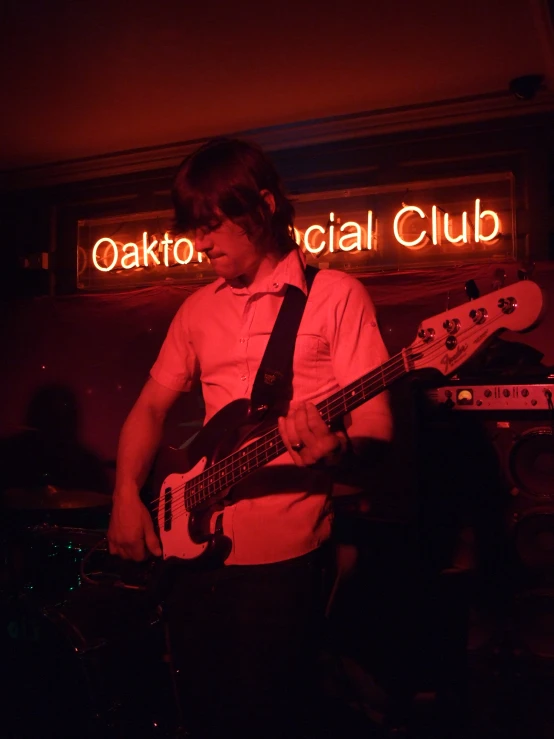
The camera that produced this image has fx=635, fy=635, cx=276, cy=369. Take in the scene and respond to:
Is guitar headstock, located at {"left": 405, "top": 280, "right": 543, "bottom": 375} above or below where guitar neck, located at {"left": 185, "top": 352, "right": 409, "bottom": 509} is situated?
above

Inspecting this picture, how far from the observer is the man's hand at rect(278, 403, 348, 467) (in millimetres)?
1477

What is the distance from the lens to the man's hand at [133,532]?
1.95 metres

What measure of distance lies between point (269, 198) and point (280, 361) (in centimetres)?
56

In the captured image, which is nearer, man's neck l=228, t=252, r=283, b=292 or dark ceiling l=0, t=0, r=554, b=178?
man's neck l=228, t=252, r=283, b=292

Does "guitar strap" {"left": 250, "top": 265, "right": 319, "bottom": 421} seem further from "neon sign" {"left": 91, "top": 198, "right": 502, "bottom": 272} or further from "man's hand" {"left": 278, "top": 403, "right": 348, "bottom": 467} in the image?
"neon sign" {"left": 91, "top": 198, "right": 502, "bottom": 272}

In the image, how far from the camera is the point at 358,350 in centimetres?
173

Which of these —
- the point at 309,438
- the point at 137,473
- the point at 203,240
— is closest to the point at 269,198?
the point at 203,240

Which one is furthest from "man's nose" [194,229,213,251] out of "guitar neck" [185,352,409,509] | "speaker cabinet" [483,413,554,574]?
"speaker cabinet" [483,413,554,574]

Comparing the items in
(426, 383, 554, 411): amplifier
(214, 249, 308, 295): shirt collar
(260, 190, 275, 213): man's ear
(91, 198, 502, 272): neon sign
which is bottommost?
(426, 383, 554, 411): amplifier

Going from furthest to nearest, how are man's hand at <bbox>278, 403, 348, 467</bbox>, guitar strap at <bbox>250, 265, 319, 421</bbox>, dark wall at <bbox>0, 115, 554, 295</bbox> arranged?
dark wall at <bbox>0, 115, 554, 295</bbox>
guitar strap at <bbox>250, 265, 319, 421</bbox>
man's hand at <bbox>278, 403, 348, 467</bbox>

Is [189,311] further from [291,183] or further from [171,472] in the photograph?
[291,183]

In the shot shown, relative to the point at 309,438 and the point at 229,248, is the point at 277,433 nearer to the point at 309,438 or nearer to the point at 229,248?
the point at 309,438

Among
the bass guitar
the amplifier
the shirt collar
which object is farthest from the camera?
the amplifier

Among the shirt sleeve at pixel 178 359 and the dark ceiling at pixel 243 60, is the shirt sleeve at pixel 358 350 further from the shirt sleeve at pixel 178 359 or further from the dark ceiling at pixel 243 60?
the dark ceiling at pixel 243 60
